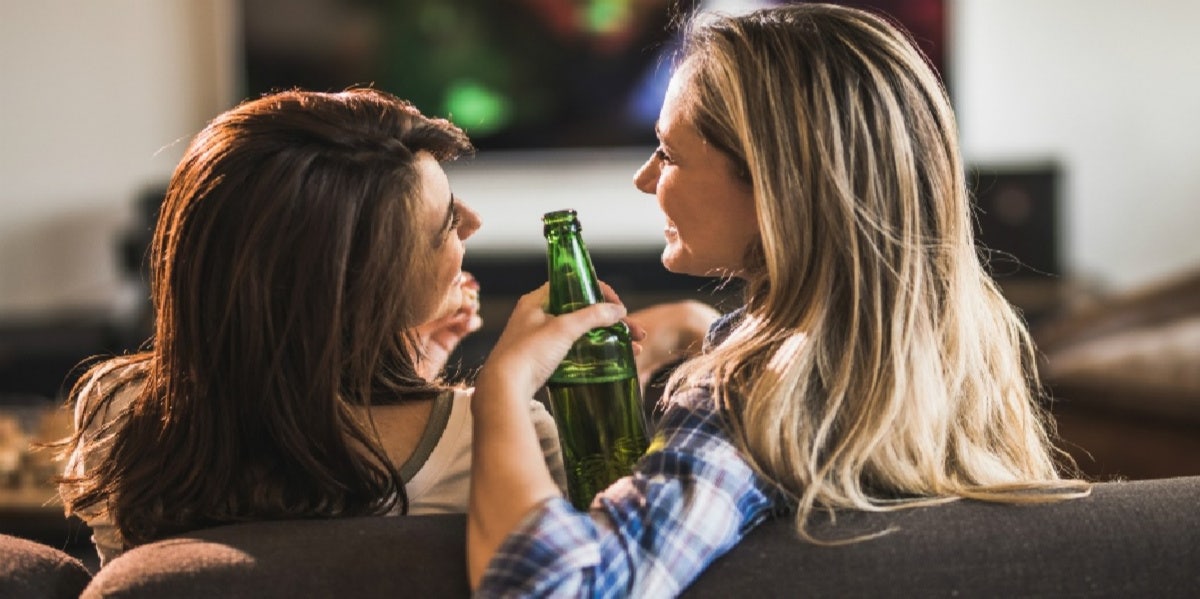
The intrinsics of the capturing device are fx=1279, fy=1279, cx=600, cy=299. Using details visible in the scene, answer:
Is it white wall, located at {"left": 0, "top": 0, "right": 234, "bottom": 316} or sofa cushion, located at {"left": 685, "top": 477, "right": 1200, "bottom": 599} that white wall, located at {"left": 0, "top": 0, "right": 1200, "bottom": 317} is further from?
sofa cushion, located at {"left": 685, "top": 477, "right": 1200, "bottom": 599}

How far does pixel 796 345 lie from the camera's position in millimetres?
873

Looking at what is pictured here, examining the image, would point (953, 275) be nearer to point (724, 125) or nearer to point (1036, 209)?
point (724, 125)

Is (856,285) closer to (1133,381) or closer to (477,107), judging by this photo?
(1133,381)

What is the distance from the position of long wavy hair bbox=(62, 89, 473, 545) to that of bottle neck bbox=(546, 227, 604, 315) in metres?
0.12

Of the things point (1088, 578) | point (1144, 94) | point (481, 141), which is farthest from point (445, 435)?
point (1144, 94)

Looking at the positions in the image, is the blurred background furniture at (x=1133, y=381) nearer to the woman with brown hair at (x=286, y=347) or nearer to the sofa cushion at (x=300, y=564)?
the woman with brown hair at (x=286, y=347)

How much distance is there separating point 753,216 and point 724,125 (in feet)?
0.27

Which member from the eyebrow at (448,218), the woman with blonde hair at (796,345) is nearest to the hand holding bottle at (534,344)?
the woman with blonde hair at (796,345)

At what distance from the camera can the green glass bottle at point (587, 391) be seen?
37.9 inches

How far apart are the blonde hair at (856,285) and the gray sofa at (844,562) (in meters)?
0.09

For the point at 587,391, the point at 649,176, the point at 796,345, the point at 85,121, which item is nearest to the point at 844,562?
the point at 796,345

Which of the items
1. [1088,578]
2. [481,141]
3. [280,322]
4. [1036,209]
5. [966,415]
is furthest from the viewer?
[481,141]

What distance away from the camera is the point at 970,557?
0.71 meters

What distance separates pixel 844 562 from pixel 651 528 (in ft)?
0.40
